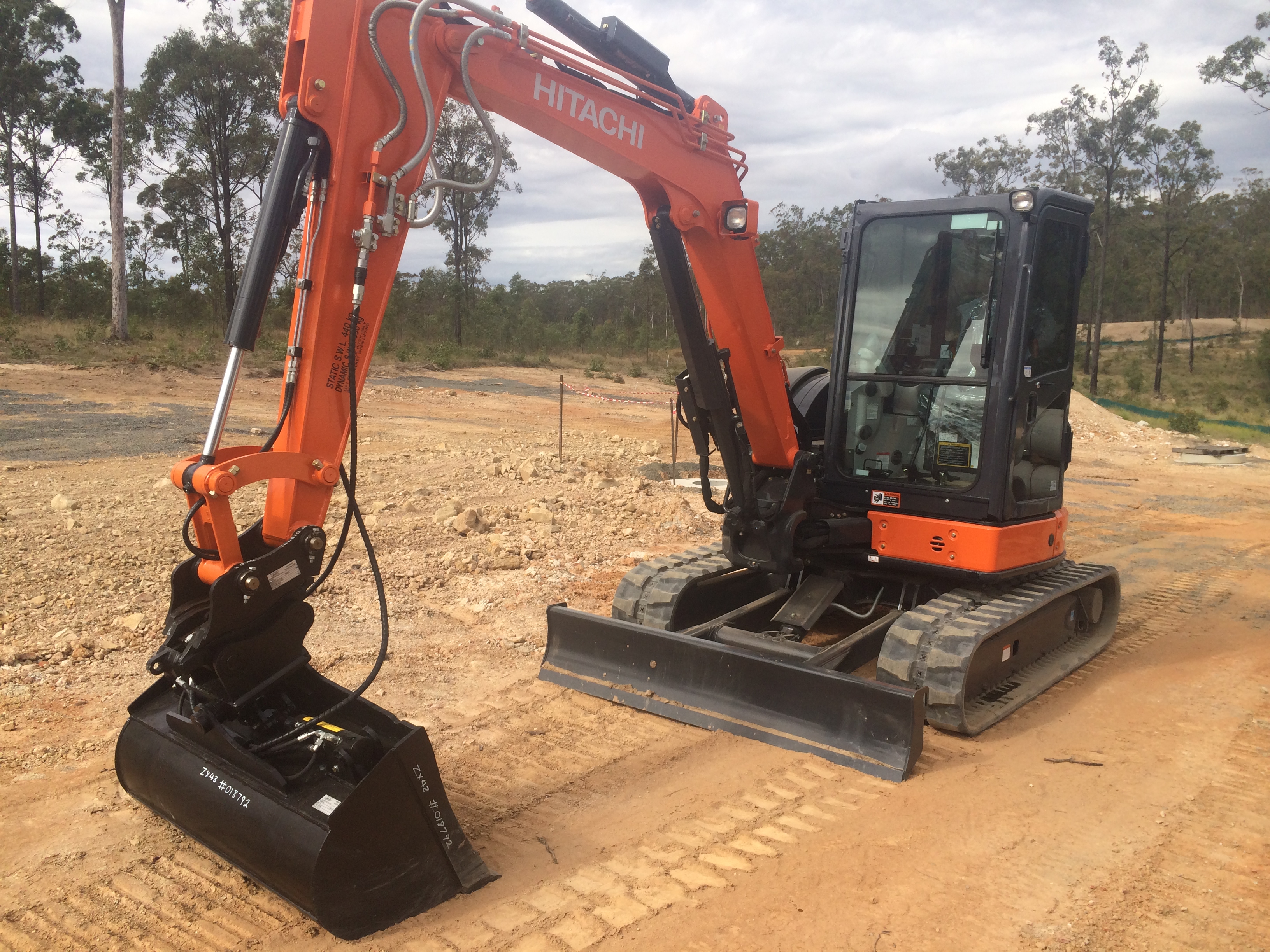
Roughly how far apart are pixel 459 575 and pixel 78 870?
13.0ft

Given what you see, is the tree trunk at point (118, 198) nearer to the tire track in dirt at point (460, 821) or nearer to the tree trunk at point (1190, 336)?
the tire track in dirt at point (460, 821)

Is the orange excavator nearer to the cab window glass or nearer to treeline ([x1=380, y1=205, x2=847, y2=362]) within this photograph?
the cab window glass

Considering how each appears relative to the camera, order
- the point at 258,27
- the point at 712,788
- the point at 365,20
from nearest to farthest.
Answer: the point at 365,20 < the point at 712,788 < the point at 258,27

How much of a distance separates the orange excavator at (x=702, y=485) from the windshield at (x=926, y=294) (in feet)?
0.05

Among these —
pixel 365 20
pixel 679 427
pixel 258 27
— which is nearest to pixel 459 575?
pixel 365 20

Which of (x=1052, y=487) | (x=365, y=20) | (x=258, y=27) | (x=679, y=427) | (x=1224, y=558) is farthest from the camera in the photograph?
(x=258, y=27)

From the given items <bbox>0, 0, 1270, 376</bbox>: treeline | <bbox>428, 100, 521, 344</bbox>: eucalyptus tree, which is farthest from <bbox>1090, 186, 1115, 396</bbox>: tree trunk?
<bbox>428, 100, 521, 344</bbox>: eucalyptus tree

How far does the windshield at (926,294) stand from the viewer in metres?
5.15

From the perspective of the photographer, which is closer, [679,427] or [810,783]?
[810,783]

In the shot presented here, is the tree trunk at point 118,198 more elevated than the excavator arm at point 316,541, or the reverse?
the tree trunk at point 118,198

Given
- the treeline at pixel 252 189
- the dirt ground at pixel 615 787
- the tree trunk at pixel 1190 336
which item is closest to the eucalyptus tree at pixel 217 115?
the treeline at pixel 252 189

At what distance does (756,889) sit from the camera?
3383mm

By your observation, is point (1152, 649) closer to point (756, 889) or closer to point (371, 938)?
point (756, 889)

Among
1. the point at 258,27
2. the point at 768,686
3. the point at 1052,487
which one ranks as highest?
the point at 258,27
